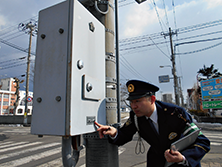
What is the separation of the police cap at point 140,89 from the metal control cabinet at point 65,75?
15.5 inches

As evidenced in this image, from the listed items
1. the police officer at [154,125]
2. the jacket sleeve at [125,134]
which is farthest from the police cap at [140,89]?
the jacket sleeve at [125,134]

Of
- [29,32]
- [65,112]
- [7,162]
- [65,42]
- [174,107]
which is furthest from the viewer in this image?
[29,32]

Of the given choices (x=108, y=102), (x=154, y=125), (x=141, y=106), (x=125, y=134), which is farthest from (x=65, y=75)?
(x=154, y=125)

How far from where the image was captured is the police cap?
5.45 ft

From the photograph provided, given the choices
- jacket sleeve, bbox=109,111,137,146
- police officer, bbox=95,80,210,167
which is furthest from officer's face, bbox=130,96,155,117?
jacket sleeve, bbox=109,111,137,146

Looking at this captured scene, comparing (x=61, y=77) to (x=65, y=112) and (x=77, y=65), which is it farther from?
(x=65, y=112)

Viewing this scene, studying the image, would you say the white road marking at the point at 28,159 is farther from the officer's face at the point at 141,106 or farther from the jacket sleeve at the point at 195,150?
the jacket sleeve at the point at 195,150

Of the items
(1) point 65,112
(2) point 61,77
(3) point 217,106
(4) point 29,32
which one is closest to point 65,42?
(2) point 61,77

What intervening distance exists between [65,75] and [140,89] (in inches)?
32.8

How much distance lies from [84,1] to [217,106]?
1813 cm

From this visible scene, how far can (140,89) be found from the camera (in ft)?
5.61

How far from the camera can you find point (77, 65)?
134cm

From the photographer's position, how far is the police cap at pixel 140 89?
5.45 feet

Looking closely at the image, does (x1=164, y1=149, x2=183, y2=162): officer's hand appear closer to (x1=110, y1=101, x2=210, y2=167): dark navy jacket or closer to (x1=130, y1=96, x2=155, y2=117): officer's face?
(x1=110, y1=101, x2=210, y2=167): dark navy jacket
